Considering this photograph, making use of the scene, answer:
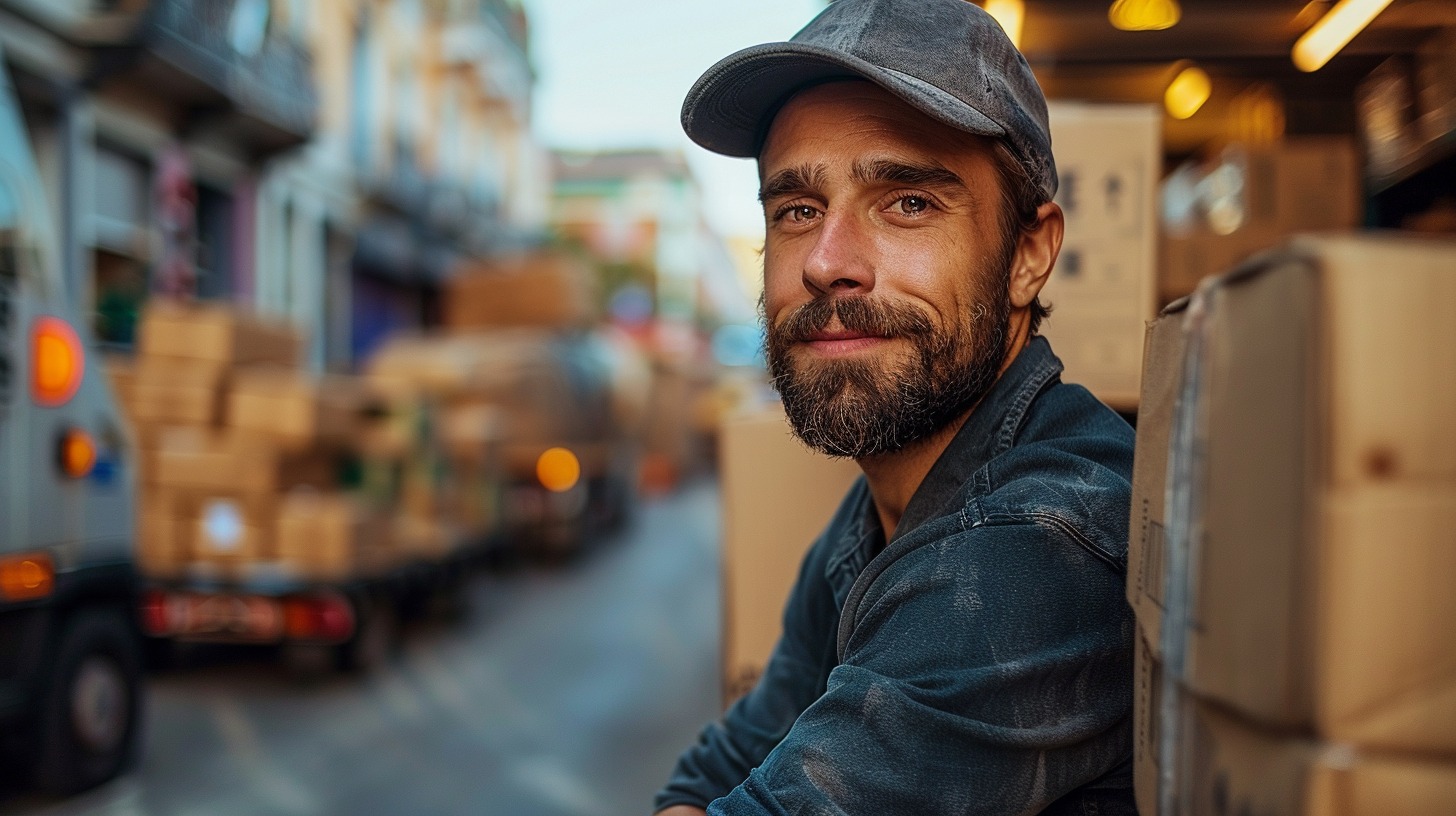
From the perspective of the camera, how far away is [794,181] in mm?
1688

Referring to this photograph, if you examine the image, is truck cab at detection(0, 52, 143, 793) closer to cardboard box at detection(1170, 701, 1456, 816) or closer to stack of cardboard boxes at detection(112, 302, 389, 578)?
stack of cardboard boxes at detection(112, 302, 389, 578)

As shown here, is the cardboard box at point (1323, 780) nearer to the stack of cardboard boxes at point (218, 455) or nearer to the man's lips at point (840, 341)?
the man's lips at point (840, 341)

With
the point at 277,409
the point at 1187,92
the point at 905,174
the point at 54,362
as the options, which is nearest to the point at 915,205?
the point at 905,174

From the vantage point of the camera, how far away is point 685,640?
870 centimetres

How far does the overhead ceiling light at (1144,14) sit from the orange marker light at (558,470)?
10067 millimetres

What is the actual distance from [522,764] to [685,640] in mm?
3113

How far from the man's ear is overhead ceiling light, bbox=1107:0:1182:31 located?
1.71 m

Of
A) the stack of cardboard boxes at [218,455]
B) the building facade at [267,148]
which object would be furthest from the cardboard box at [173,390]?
the building facade at [267,148]

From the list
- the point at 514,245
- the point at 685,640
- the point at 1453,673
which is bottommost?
the point at 685,640

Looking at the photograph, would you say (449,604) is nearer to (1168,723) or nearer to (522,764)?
(522,764)

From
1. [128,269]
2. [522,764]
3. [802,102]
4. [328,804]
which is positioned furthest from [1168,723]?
[128,269]

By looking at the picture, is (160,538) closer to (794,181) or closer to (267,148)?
(794,181)

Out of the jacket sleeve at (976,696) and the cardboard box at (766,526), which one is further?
the cardboard box at (766,526)

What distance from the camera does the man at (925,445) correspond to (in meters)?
1.19
